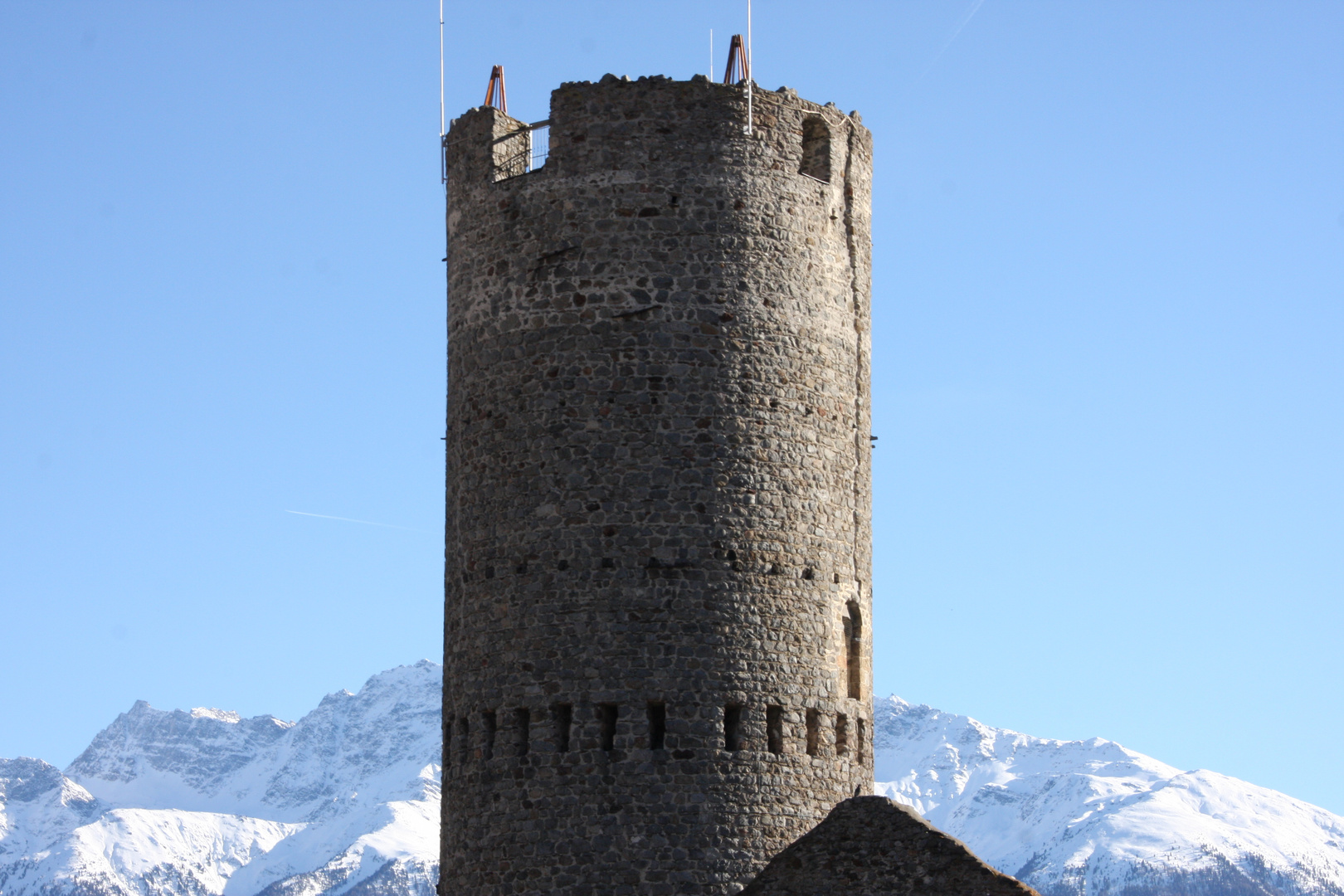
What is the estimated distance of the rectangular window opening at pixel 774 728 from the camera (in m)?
26.1

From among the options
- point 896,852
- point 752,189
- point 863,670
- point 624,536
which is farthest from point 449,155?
point 896,852

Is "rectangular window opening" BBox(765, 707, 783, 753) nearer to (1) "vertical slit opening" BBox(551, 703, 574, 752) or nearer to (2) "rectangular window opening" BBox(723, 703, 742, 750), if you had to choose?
(2) "rectangular window opening" BBox(723, 703, 742, 750)

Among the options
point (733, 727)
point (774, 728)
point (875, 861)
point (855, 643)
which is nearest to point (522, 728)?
point (733, 727)

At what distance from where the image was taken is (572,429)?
87.6 feet

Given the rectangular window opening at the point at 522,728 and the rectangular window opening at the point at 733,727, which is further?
the rectangular window opening at the point at 522,728

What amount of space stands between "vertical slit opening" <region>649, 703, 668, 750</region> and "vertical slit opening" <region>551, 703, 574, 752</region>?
924mm

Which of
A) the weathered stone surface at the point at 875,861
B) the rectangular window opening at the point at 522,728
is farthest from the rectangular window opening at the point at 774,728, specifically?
the rectangular window opening at the point at 522,728

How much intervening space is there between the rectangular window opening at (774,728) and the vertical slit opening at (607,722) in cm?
177

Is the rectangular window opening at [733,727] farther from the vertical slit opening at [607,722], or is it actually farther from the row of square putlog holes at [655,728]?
the vertical slit opening at [607,722]

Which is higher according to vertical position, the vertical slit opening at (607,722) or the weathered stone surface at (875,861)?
the vertical slit opening at (607,722)

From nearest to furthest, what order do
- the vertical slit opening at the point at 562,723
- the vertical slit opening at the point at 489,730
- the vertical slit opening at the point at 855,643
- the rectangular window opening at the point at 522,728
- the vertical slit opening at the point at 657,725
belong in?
the vertical slit opening at the point at 657,725 → the vertical slit opening at the point at 562,723 → the rectangular window opening at the point at 522,728 → the vertical slit opening at the point at 489,730 → the vertical slit opening at the point at 855,643

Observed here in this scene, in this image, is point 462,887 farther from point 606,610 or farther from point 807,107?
point 807,107

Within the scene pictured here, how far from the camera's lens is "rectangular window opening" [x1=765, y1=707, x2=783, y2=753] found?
26109 mm

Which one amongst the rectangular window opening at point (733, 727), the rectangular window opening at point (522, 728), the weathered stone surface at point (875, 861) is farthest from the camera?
the rectangular window opening at point (522, 728)
